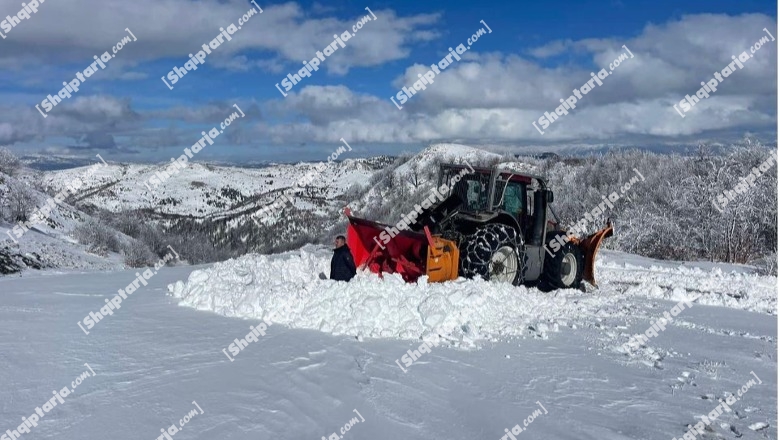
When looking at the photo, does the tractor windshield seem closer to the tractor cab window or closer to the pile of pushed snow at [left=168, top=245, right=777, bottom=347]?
the tractor cab window

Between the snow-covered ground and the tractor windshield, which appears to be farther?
the tractor windshield

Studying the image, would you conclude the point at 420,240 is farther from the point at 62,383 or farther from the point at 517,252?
the point at 62,383

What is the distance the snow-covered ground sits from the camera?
431 cm

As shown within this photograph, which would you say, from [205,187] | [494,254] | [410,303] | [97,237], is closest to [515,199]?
[494,254]

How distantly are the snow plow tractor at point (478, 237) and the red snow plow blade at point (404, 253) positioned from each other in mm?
15

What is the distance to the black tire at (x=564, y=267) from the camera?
10789 mm

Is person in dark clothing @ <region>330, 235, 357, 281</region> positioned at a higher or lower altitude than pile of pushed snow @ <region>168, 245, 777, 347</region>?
higher

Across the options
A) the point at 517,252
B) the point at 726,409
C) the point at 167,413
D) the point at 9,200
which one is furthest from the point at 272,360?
the point at 9,200

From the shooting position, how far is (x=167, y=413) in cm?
427

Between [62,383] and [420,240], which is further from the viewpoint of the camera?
[420,240]

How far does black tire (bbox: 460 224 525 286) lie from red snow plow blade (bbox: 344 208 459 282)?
0.40m

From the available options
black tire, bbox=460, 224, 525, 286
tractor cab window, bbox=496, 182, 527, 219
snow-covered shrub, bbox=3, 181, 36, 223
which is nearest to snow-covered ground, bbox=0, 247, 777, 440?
black tire, bbox=460, 224, 525, 286

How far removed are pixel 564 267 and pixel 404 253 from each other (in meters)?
3.44

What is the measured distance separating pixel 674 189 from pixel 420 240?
2211cm
